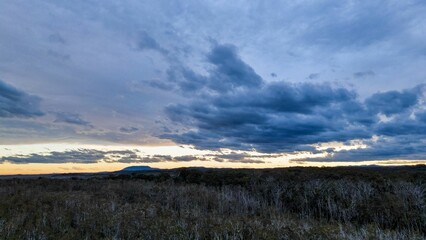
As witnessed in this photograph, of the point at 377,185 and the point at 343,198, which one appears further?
the point at 377,185

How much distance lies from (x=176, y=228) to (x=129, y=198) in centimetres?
1577

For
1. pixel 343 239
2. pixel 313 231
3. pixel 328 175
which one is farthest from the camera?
pixel 328 175

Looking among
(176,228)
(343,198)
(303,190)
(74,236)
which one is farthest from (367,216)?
(74,236)

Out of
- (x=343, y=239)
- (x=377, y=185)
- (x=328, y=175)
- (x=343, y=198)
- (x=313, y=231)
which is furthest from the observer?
(x=328, y=175)

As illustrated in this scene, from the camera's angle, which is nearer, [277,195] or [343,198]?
[343,198]

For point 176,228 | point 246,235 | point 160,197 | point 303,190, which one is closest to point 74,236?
point 176,228

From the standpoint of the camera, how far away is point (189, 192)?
2683cm

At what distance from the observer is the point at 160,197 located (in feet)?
81.3

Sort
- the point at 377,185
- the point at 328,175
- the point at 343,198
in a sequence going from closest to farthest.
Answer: the point at 343,198 → the point at 377,185 → the point at 328,175

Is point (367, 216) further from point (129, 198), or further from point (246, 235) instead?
point (129, 198)

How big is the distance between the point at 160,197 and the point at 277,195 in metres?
8.88

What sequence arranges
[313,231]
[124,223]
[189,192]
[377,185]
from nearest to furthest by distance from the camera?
[313,231], [124,223], [377,185], [189,192]

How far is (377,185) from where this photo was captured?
2441 cm

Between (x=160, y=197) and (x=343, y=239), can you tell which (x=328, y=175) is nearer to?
(x=160, y=197)
